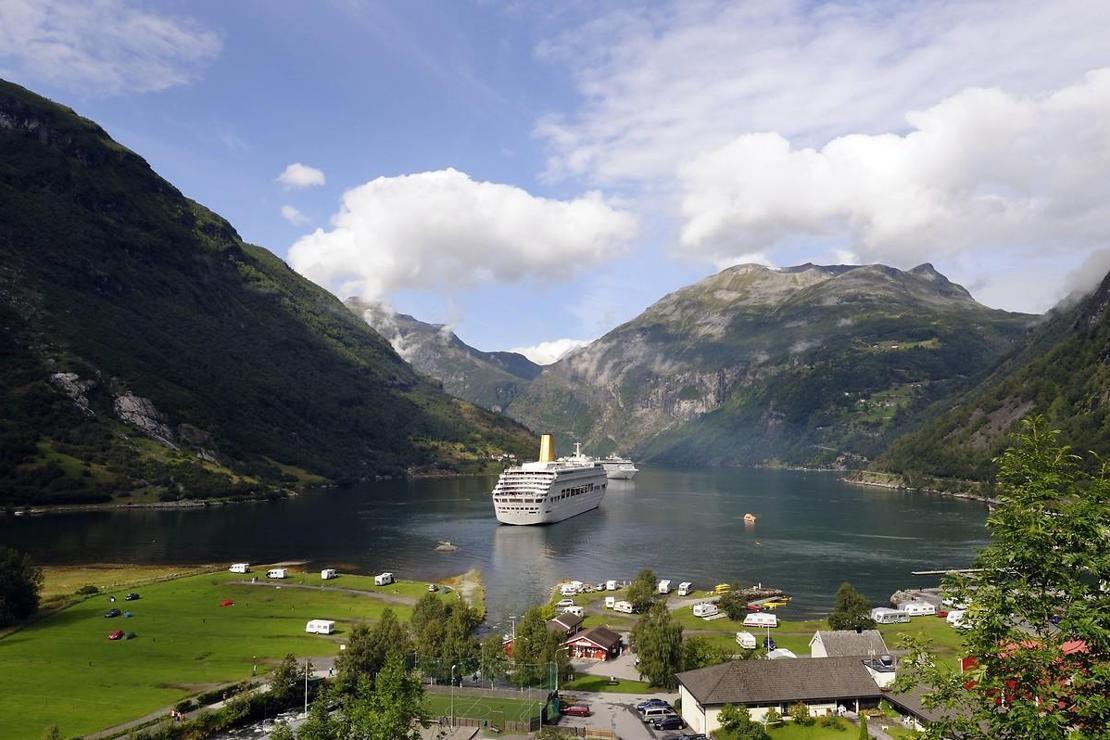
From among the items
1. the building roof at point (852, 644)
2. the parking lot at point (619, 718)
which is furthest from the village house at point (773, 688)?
the building roof at point (852, 644)

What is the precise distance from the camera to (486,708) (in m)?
54.2

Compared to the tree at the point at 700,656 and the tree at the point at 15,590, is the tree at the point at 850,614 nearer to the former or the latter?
the tree at the point at 700,656

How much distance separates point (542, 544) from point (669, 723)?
325 feet

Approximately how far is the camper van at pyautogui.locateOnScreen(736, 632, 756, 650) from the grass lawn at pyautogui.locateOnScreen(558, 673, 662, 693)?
15348 millimetres

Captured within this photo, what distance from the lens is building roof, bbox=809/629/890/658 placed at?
62.4m

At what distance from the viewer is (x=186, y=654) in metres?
69.1

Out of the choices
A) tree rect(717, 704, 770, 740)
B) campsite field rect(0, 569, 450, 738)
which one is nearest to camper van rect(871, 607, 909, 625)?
tree rect(717, 704, 770, 740)

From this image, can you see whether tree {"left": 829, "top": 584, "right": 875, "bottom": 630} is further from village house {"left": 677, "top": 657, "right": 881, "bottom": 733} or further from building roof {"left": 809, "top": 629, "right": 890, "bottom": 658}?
village house {"left": 677, "top": 657, "right": 881, "bottom": 733}

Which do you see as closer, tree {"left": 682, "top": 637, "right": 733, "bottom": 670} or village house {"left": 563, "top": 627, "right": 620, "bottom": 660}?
tree {"left": 682, "top": 637, "right": 733, "bottom": 670}

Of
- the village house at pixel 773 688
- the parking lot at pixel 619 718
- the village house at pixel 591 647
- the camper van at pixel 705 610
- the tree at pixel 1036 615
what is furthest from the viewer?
the camper van at pixel 705 610

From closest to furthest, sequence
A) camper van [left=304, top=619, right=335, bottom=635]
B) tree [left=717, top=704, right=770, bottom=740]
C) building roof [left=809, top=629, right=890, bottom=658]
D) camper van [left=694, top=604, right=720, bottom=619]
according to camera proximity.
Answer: tree [left=717, top=704, right=770, bottom=740] < building roof [left=809, top=629, right=890, bottom=658] < camper van [left=304, top=619, right=335, bottom=635] < camper van [left=694, top=604, right=720, bottom=619]

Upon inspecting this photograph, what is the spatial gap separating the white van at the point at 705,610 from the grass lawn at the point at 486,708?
39.6 metres

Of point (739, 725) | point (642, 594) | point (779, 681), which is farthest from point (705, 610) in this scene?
point (739, 725)

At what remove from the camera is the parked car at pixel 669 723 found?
52031mm
